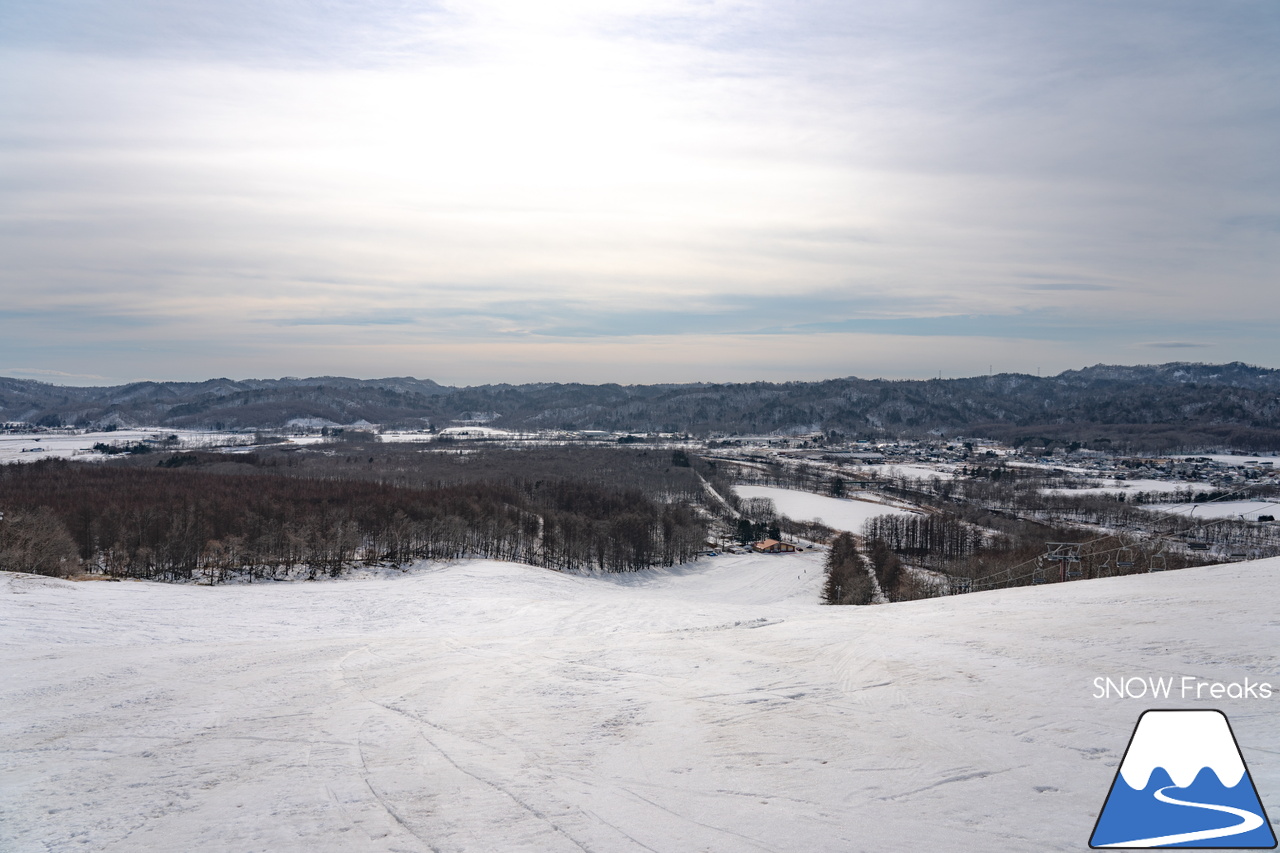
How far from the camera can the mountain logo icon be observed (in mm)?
5094

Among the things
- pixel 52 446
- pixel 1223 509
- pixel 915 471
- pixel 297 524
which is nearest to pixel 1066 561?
pixel 297 524

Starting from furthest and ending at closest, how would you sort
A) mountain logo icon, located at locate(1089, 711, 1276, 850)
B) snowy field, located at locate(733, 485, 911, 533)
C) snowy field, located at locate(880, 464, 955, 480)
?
snowy field, located at locate(880, 464, 955, 480) → snowy field, located at locate(733, 485, 911, 533) → mountain logo icon, located at locate(1089, 711, 1276, 850)

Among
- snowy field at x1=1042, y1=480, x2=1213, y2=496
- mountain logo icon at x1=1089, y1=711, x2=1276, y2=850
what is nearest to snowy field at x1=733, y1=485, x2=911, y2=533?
snowy field at x1=1042, y1=480, x2=1213, y2=496

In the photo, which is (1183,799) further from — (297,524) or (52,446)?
(52,446)

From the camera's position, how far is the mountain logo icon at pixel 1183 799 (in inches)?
201

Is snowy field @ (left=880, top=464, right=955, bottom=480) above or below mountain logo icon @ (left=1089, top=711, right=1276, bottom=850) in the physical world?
below

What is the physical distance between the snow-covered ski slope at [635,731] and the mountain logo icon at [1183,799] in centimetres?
43

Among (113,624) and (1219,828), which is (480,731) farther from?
(113,624)

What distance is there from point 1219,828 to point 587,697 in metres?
7.47

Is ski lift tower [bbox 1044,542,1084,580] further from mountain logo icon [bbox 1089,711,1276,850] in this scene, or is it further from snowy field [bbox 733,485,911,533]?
snowy field [bbox 733,485,911,533]

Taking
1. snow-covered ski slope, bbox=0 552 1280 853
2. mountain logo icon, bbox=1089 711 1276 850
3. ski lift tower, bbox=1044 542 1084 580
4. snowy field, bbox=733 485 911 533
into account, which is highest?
mountain logo icon, bbox=1089 711 1276 850

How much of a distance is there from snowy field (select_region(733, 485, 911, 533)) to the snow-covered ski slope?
65.9 metres

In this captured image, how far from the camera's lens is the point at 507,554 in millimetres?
54312

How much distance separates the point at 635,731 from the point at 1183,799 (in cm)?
565
